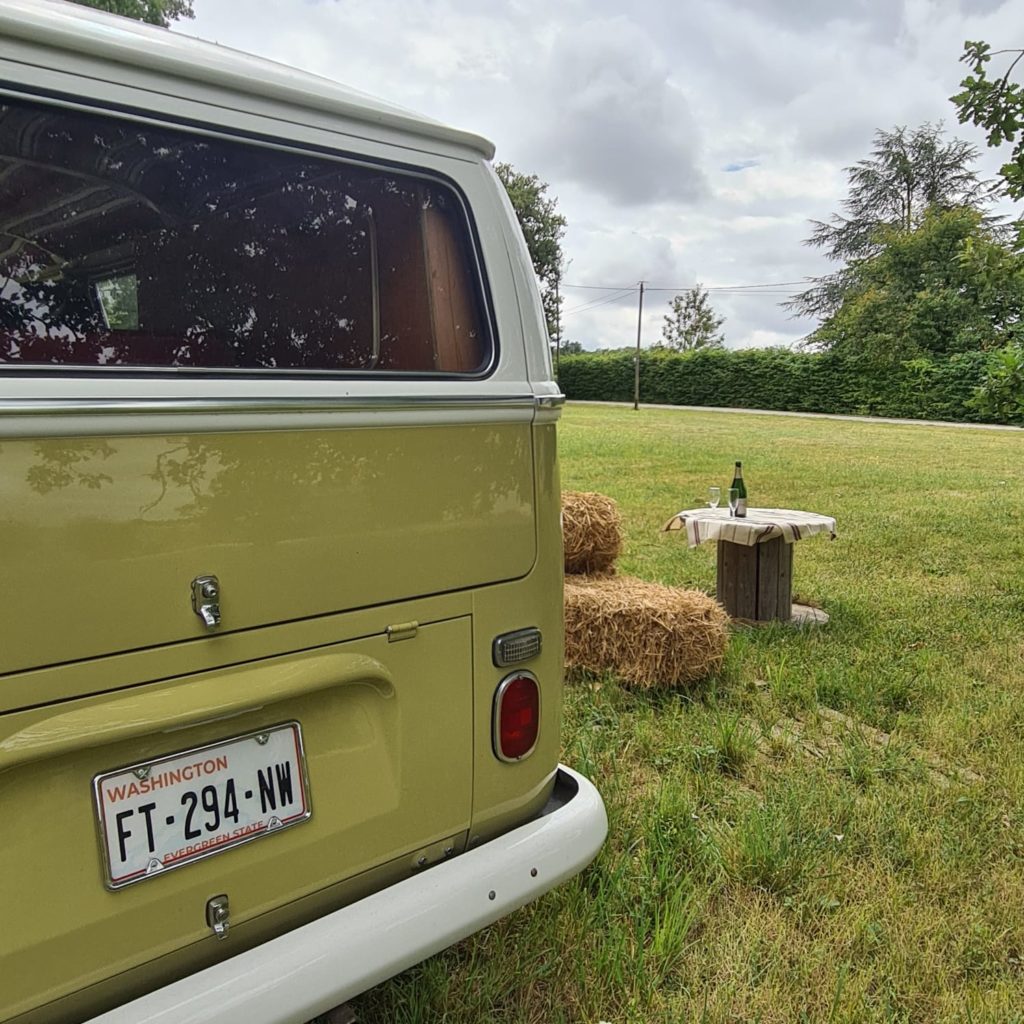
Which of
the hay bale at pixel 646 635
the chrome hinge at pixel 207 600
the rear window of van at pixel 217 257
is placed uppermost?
the rear window of van at pixel 217 257

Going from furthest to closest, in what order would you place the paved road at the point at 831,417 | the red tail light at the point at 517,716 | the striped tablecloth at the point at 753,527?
the paved road at the point at 831,417 < the striped tablecloth at the point at 753,527 < the red tail light at the point at 517,716

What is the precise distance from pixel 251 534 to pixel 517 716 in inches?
33.9

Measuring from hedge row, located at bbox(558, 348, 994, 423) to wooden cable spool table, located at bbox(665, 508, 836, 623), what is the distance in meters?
21.6

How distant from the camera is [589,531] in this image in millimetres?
4668

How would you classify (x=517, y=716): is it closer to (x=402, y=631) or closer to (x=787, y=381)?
(x=402, y=631)

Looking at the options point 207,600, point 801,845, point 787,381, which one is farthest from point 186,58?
point 787,381

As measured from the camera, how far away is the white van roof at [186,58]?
1325mm

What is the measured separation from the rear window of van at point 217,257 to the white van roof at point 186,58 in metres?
0.10

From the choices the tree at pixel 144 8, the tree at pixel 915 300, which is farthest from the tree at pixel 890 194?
the tree at pixel 144 8

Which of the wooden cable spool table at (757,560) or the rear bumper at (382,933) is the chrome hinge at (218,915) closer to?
the rear bumper at (382,933)

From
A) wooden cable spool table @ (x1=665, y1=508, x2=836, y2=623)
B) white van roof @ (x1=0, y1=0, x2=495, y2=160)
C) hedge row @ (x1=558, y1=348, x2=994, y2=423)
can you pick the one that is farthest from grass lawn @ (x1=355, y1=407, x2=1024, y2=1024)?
hedge row @ (x1=558, y1=348, x2=994, y2=423)

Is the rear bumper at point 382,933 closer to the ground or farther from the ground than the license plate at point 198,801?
closer to the ground

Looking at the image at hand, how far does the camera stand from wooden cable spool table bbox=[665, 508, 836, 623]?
16.3 feet

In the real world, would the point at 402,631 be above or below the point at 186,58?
below
